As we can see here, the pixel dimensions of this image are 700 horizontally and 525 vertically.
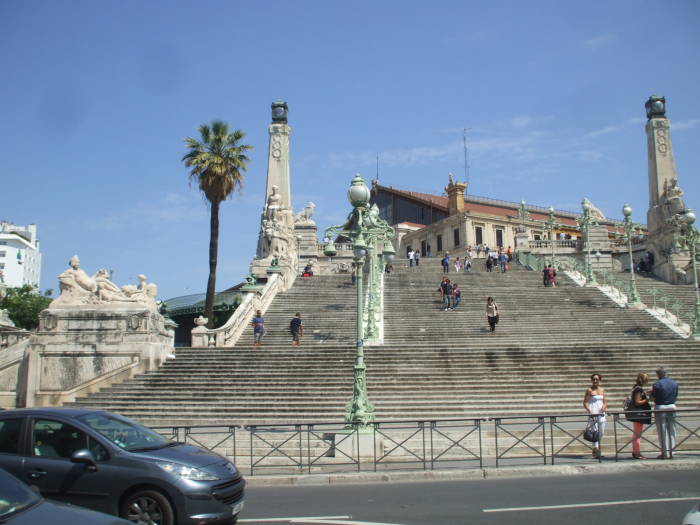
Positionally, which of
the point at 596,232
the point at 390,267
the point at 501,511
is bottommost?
the point at 501,511

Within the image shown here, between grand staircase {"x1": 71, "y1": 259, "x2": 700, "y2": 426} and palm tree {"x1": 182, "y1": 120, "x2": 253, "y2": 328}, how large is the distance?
330 inches

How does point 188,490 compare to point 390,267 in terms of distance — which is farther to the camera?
point 390,267

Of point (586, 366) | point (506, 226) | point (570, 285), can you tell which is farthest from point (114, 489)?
point (506, 226)

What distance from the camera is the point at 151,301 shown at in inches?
891

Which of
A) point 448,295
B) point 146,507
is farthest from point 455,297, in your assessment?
point 146,507

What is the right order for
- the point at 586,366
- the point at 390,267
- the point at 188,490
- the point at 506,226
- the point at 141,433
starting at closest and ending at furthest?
the point at 188,490 < the point at 141,433 < the point at 586,366 < the point at 390,267 < the point at 506,226

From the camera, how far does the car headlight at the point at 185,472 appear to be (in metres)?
6.88

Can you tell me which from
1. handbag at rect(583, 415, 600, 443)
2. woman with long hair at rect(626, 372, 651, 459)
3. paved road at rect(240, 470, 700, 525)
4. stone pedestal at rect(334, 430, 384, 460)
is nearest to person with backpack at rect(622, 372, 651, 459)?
woman with long hair at rect(626, 372, 651, 459)

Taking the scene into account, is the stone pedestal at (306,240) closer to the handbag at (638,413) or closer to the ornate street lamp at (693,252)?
the ornate street lamp at (693,252)

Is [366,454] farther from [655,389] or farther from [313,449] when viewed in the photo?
[655,389]

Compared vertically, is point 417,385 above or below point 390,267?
below

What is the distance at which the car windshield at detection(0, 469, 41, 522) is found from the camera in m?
4.42

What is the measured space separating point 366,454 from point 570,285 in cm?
2363

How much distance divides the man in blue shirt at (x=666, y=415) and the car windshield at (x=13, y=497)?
9940 millimetres
